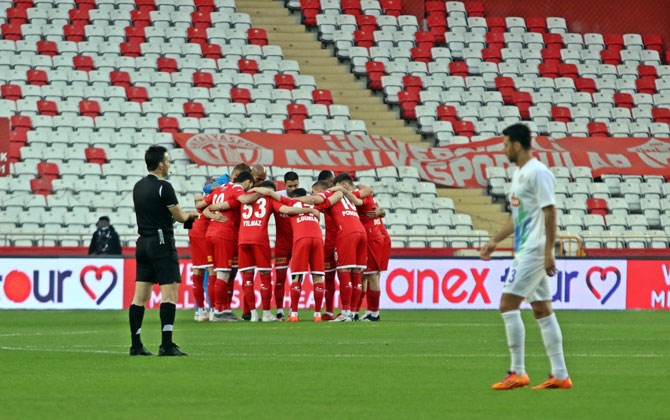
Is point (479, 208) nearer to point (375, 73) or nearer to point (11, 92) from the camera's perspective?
point (375, 73)

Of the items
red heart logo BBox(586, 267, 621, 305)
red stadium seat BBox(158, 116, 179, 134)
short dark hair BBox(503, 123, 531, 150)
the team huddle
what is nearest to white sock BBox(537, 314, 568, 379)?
short dark hair BBox(503, 123, 531, 150)

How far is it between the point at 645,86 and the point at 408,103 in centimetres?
759

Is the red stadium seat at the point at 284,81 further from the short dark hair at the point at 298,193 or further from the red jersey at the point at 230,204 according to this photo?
the short dark hair at the point at 298,193

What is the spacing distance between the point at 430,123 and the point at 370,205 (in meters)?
14.4

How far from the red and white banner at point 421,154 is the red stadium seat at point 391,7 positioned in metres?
6.43

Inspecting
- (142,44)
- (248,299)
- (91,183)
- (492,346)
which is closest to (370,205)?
(248,299)

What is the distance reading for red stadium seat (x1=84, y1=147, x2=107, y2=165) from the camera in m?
30.6

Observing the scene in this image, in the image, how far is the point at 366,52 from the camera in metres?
37.1

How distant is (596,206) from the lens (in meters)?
33.4

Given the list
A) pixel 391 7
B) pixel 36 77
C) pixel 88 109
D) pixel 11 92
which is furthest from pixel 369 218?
pixel 391 7

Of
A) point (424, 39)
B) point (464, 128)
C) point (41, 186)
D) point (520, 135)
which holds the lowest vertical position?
point (520, 135)

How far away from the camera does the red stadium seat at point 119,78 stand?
109 ft

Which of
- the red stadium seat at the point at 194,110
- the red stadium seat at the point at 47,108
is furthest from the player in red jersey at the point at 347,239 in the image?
the red stadium seat at the point at 47,108

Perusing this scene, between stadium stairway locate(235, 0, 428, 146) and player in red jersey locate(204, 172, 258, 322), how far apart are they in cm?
1469
